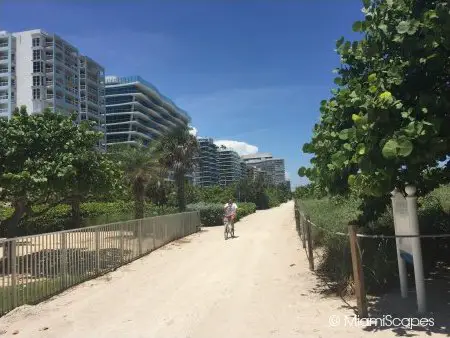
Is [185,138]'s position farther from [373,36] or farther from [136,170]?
[373,36]

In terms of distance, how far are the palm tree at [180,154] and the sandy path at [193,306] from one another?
19.7 meters

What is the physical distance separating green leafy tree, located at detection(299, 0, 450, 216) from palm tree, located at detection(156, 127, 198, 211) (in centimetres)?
2550

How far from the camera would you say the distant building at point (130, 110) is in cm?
12344

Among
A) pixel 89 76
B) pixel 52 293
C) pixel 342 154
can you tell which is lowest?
pixel 52 293

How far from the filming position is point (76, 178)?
44.4ft

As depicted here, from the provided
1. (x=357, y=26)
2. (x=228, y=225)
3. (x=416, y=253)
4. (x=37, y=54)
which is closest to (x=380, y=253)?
(x=416, y=253)

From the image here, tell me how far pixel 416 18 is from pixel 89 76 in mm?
126296

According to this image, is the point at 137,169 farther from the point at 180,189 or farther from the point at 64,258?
the point at 64,258

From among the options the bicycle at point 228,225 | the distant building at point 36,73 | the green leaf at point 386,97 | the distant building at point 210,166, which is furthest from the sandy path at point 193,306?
the distant building at point 36,73

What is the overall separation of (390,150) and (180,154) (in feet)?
91.7

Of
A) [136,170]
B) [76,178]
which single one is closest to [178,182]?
[136,170]

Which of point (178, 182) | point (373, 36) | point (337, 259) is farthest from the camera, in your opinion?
point (178, 182)

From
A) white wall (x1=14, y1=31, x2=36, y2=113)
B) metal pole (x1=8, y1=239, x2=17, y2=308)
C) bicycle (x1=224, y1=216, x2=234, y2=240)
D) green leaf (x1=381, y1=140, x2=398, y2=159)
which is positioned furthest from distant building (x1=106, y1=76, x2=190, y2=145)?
green leaf (x1=381, y1=140, x2=398, y2=159)

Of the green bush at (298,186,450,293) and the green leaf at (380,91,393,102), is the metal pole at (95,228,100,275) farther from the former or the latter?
the green leaf at (380,91,393,102)
